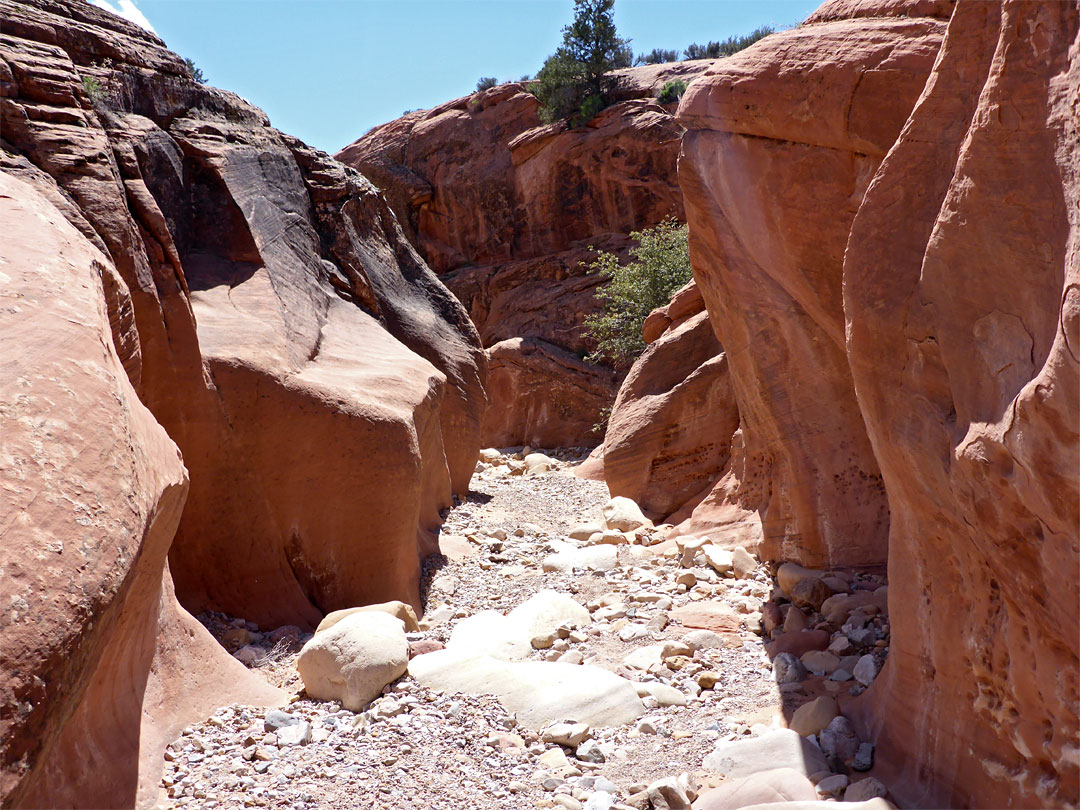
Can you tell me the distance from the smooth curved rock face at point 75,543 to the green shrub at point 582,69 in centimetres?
1912

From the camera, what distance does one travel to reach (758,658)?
188 inches

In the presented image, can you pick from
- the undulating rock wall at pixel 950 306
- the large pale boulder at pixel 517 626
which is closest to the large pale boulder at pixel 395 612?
the large pale boulder at pixel 517 626

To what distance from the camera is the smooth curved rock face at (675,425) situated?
8789mm

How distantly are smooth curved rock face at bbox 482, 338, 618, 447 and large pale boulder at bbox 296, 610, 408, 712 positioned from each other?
43.0ft

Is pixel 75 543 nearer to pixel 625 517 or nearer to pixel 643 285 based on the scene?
pixel 625 517

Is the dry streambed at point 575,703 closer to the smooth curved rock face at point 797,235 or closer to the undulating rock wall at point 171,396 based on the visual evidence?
the undulating rock wall at point 171,396

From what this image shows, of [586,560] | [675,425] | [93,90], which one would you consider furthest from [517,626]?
[93,90]

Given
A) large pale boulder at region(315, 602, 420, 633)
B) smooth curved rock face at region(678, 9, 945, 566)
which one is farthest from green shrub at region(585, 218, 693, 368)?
large pale boulder at region(315, 602, 420, 633)

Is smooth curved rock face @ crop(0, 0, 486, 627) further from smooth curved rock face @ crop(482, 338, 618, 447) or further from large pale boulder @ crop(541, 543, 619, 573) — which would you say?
smooth curved rock face @ crop(482, 338, 618, 447)

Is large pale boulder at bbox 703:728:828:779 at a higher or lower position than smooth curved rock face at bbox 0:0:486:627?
lower

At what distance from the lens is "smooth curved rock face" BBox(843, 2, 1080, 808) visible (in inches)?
90.1

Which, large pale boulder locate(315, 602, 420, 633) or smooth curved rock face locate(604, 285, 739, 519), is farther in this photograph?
smooth curved rock face locate(604, 285, 739, 519)

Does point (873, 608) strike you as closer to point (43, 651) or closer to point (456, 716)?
point (456, 716)

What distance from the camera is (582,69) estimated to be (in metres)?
22.0
